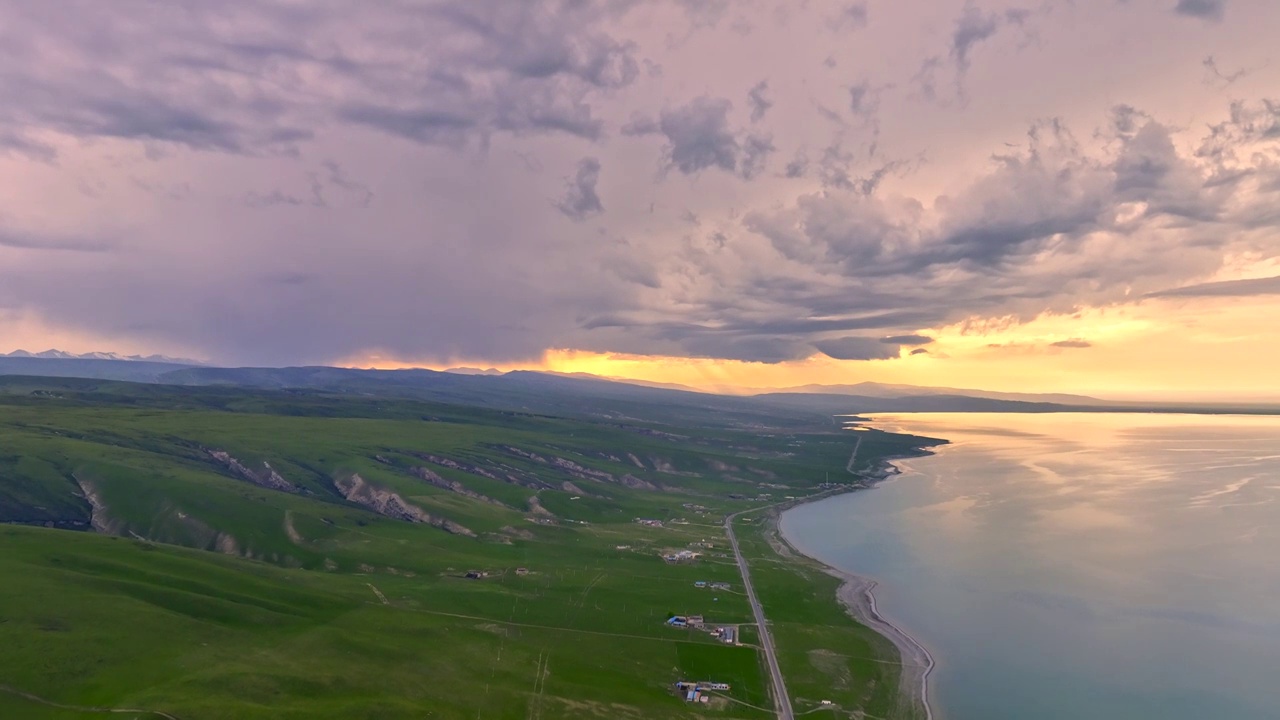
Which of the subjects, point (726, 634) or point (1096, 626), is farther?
point (1096, 626)

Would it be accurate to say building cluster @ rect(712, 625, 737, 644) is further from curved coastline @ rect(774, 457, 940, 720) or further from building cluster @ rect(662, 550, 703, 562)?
building cluster @ rect(662, 550, 703, 562)

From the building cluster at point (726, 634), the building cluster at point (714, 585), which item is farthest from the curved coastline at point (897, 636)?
the building cluster at point (726, 634)

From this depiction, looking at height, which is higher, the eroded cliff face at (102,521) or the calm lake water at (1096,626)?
the eroded cliff face at (102,521)

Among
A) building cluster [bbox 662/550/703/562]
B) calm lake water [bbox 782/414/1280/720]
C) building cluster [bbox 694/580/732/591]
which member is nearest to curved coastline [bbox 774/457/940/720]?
calm lake water [bbox 782/414/1280/720]

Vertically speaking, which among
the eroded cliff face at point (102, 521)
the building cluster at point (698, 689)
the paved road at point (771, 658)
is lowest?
the paved road at point (771, 658)

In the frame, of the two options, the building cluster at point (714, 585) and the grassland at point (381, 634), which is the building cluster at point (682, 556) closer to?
the grassland at point (381, 634)

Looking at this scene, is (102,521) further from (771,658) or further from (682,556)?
(771,658)

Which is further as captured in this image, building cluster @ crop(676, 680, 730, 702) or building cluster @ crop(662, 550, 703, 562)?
building cluster @ crop(662, 550, 703, 562)

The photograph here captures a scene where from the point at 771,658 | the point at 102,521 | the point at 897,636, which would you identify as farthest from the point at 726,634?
the point at 102,521

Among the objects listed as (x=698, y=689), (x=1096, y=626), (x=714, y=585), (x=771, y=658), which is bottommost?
(x=714, y=585)
